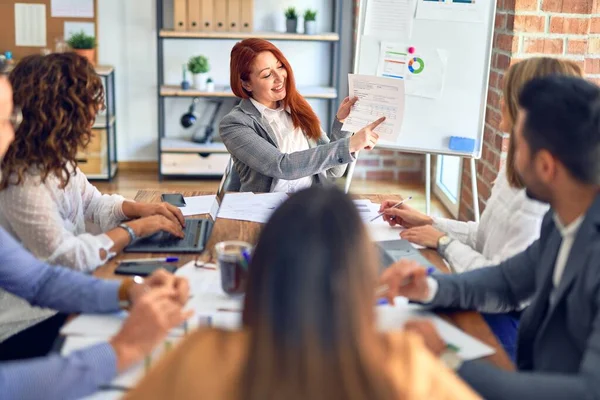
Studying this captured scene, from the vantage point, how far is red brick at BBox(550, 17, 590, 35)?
A: 323cm

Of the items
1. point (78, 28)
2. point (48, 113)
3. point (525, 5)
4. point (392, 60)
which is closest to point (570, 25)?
point (525, 5)

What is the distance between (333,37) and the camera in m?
5.24

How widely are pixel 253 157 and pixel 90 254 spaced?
3.55 feet

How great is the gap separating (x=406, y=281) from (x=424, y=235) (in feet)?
1.65

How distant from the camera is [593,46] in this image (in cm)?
334

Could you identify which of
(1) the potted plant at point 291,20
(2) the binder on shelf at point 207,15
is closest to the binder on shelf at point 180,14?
(2) the binder on shelf at point 207,15

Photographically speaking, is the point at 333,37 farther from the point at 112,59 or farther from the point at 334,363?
the point at 334,363

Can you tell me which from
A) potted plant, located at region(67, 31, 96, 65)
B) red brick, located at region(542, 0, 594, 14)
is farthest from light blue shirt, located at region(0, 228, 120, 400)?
potted plant, located at region(67, 31, 96, 65)

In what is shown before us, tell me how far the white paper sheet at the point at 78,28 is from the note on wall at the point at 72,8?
0.17 feet

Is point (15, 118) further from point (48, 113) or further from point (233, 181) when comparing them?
point (233, 181)

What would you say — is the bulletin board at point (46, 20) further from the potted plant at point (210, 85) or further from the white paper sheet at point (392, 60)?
the white paper sheet at point (392, 60)

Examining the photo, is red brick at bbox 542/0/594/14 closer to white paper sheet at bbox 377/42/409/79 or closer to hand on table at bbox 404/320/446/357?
white paper sheet at bbox 377/42/409/79

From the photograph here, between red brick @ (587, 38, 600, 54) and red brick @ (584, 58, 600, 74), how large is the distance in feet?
0.11

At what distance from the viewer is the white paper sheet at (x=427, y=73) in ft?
11.2
